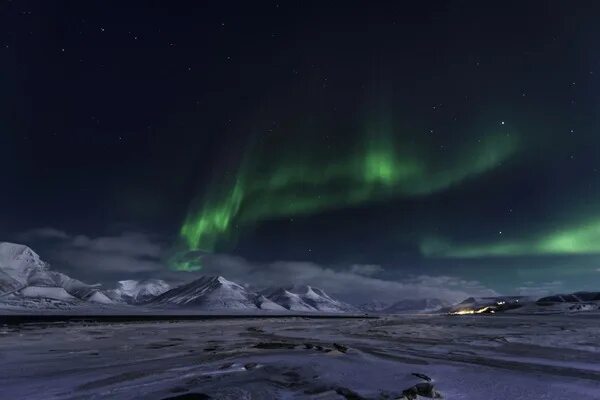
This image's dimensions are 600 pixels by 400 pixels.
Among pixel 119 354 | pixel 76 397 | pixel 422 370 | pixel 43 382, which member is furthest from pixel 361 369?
pixel 119 354

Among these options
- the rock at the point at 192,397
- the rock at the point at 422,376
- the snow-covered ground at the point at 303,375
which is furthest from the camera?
the rock at the point at 422,376

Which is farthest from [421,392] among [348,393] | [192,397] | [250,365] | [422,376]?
[250,365]

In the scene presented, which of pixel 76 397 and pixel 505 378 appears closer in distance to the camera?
pixel 76 397

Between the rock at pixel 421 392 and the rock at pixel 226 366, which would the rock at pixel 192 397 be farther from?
the rock at pixel 421 392

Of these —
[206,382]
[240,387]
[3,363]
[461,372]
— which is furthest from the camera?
[3,363]

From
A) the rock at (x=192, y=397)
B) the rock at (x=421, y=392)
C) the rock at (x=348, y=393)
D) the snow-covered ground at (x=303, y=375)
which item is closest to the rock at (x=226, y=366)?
the snow-covered ground at (x=303, y=375)

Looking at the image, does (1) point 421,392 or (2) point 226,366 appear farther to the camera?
(2) point 226,366

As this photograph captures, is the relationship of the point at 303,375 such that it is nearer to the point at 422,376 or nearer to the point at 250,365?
the point at 250,365

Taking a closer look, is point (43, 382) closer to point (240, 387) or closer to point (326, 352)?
point (240, 387)

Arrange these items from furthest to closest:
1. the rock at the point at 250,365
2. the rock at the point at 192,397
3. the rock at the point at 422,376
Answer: the rock at the point at 250,365
the rock at the point at 422,376
the rock at the point at 192,397

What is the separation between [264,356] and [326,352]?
3.59 metres

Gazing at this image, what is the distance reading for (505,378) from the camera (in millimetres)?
13523

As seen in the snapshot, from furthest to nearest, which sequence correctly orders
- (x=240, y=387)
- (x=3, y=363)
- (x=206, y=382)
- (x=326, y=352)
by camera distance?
(x=326, y=352) → (x=3, y=363) → (x=206, y=382) → (x=240, y=387)

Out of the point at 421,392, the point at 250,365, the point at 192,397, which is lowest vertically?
the point at 421,392
